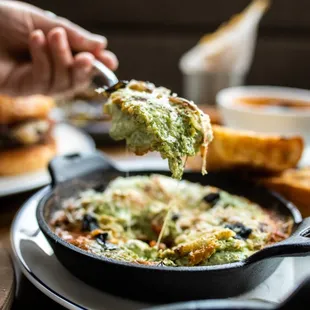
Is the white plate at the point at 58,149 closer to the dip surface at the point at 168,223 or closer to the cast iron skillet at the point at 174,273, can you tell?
the dip surface at the point at 168,223

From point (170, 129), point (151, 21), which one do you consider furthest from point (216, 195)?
point (151, 21)

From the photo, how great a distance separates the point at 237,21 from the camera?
2990 millimetres

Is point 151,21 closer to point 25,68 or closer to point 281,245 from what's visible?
point 25,68

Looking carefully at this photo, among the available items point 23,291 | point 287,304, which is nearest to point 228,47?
point 23,291

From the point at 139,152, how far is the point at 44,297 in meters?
0.43

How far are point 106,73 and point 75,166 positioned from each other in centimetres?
32

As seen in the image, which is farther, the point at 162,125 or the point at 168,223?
the point at 168,223

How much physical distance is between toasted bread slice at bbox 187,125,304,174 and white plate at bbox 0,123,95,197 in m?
0.69

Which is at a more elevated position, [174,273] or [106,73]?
[106,73]

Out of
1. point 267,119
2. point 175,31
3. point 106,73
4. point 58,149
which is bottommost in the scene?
point 58,149

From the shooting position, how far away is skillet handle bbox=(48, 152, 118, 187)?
62.0 inches

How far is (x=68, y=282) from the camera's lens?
1.22 m

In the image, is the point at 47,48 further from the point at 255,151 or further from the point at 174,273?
the point at 174,273

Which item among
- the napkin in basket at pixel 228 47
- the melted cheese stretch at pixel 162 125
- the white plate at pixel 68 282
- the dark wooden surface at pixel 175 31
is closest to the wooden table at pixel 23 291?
the white plate at pixel 68 282
